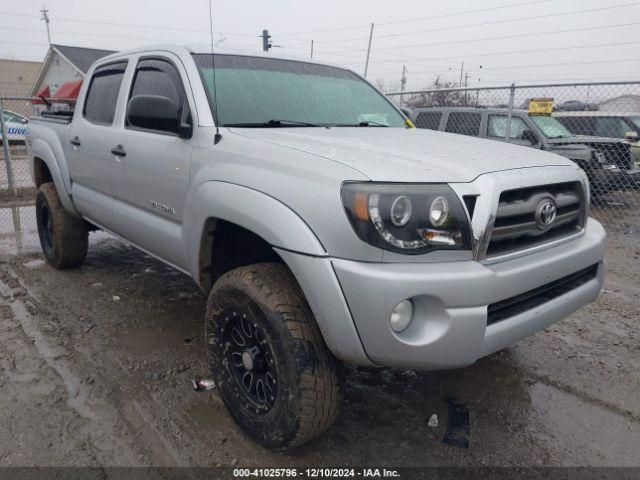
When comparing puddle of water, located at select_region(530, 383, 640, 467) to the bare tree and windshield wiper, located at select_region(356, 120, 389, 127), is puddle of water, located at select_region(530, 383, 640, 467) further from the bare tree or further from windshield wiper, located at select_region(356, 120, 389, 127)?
the bare tree

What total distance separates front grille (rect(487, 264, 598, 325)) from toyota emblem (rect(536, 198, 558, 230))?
11.3 inches

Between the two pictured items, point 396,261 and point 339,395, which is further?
point 339,395

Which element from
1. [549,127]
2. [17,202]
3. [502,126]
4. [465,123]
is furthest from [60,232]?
[549,127]

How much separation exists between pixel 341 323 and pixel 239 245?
3.27 feet

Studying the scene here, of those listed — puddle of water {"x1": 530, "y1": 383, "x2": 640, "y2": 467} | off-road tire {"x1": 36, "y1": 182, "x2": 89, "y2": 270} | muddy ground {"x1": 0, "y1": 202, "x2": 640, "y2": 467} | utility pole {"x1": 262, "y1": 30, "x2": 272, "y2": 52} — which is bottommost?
puddle of water {"x1": 530, "y1": 383, "x2": 640, "y2": 467}

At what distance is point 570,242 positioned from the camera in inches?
96.4

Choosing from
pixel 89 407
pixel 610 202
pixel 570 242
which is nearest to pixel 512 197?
pixel 570 242

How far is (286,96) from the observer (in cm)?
309

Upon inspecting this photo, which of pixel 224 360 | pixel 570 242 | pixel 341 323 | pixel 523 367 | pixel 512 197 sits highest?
pixel 512 197

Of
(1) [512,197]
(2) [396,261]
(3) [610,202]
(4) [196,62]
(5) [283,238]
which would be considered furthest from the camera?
(3) [610,202]

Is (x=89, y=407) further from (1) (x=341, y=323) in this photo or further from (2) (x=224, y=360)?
(1) (x=341, y=323)

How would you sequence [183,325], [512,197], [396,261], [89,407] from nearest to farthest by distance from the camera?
[396,261] < [512,197] < [89,407] < [183,325]

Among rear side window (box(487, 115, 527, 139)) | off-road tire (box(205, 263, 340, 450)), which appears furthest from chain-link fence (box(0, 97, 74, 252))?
rear side window (box(487, 115, 527, 139))

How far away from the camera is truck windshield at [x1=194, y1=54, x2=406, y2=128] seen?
2830 millimetres
